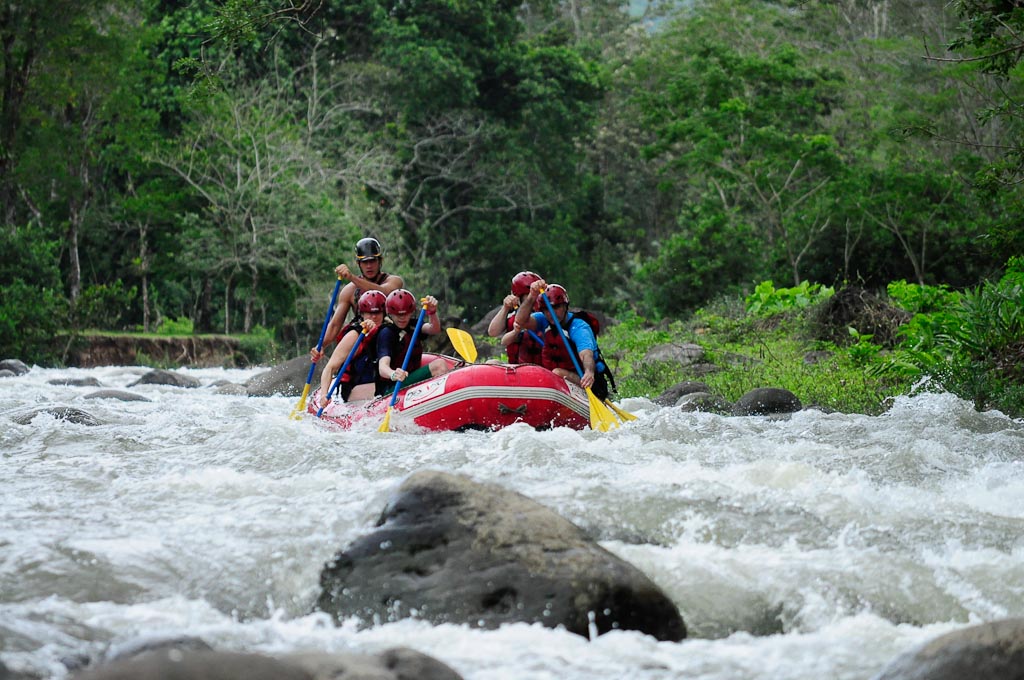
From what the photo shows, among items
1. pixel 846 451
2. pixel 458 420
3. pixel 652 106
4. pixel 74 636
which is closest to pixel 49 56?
pixel 652 106

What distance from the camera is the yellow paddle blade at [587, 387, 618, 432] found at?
340 inches

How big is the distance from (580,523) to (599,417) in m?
3.85

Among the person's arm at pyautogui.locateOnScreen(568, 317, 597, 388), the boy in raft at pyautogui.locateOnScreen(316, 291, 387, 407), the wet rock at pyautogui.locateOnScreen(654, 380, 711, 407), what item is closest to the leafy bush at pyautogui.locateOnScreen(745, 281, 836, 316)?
the wet rock at pyautogui.locateOnScreen(654, 380, 711, 407)

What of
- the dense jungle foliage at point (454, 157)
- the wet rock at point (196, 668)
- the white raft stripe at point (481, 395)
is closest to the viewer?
the wet rock at point (196, 668)

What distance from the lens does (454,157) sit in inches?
1344

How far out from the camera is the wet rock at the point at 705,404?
11.0 m

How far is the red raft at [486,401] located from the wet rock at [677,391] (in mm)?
3497

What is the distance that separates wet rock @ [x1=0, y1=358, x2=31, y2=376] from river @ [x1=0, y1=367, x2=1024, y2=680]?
932cm

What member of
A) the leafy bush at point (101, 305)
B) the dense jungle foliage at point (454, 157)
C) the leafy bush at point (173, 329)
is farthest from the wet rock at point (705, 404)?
the leafy bush at point (173, 329)

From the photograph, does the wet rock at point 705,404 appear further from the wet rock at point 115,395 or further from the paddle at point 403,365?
the wet rock at point 115,395

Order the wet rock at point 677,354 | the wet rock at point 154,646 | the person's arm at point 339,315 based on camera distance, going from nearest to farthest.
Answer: the wet rock at point 154,646
the person's arm at point 339,315
the wet rock at point 677,354

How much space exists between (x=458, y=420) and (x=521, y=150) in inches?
1077

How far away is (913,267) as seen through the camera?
22172mm

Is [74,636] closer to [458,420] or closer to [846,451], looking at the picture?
[458,420]
